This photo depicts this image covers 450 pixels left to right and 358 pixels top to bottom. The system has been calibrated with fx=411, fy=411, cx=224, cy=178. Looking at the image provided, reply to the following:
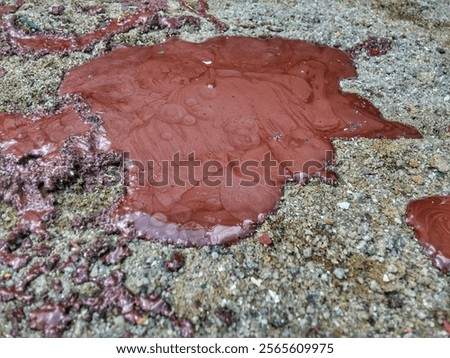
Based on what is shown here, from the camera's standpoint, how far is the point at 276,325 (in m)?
2.39

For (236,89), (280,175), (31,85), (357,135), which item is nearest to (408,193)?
(357,135)

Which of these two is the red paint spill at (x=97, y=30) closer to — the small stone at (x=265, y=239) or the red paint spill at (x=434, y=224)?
the small stone at (x=265, y=239)

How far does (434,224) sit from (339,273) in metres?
0.83

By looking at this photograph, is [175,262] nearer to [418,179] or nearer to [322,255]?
[322,255]

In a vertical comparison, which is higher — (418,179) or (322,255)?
(418,179)

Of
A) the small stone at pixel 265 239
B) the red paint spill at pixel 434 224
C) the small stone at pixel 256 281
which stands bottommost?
the small stone at pixel 256 281

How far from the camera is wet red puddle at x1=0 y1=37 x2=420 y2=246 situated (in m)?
2.92

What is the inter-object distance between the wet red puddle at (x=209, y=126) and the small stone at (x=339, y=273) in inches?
24.2

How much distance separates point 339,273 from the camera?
102 inches

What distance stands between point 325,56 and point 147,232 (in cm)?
276

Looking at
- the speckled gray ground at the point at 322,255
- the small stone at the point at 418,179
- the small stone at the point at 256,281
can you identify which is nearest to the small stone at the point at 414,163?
the speckled gray ground at the point at 322,255

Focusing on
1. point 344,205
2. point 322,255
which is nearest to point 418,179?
point 344,205

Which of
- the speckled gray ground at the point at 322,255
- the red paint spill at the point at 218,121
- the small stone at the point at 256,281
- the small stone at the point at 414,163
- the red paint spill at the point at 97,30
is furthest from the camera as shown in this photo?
the red paint spill at the point at 97,30

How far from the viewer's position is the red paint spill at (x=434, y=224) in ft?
8.86
